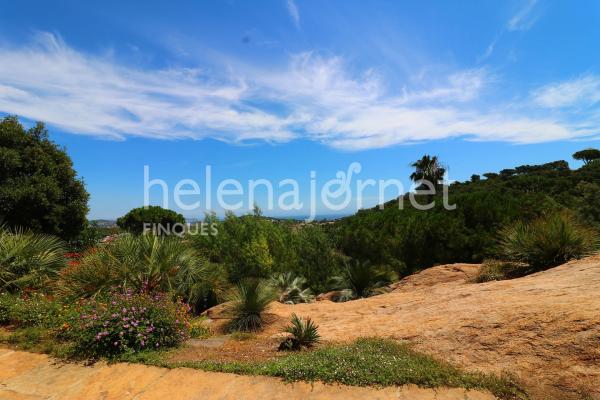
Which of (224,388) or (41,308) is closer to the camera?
(224,388)

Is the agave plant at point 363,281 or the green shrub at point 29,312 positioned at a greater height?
the green shrub at point 29,312

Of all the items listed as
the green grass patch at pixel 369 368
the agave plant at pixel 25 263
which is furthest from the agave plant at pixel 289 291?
the green grass patch at pixel 369 368

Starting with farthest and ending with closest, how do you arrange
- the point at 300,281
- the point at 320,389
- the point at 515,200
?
the point at 515,200 → the point at 300,281 → the point at 320,389

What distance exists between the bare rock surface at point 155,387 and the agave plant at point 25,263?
350 cm

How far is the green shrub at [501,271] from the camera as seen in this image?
8062 mm

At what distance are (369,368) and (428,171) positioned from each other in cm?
2592

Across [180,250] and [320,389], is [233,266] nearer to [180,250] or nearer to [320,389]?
[180,250]

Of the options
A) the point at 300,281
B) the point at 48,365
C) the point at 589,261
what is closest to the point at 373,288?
the point at 300,281

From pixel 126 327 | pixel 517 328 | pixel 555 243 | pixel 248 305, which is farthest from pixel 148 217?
pixel 517 328

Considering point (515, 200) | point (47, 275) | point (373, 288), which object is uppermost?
point (515, 200)

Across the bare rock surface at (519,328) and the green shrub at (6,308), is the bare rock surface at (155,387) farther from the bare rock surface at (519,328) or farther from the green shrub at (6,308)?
the green shrub at (6,308)

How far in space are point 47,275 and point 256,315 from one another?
16.7ft

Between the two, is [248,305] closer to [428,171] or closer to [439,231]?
[439,231]

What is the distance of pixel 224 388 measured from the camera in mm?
3971
